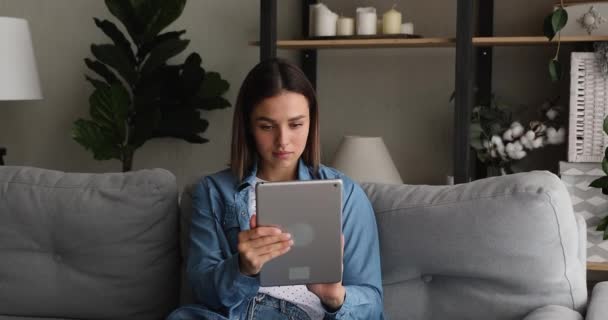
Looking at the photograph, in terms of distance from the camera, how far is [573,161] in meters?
2.94

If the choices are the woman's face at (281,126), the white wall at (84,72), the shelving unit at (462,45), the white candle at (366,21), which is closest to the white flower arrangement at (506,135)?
the shelving unit at (462,45)

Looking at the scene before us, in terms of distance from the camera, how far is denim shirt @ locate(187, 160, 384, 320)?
1.73m

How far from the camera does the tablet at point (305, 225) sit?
154cm

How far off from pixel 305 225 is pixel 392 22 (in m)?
1.72

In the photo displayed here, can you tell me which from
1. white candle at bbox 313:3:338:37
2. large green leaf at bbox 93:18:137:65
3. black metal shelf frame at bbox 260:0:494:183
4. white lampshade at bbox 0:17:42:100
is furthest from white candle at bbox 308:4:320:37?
white lampshade at bbox 0:17:42:100

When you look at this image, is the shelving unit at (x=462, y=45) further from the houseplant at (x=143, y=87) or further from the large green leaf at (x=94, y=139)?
the large green leaf at (x=94, y=139)

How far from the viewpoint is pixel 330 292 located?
1.68m

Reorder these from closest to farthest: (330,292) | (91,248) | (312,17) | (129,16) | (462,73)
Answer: (330,292) → (91,248) → (462,73) → (312,17) → (129,16)

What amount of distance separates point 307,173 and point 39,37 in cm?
244

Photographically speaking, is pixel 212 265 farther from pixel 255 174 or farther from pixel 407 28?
pixel 407 28

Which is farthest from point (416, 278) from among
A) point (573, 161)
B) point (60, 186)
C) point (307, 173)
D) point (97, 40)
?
point (97, 40)

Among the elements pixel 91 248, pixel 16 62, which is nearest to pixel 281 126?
pixel 91 248

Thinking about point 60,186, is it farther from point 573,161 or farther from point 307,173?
point 573,161

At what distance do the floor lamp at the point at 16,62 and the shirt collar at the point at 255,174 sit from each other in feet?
5.75
